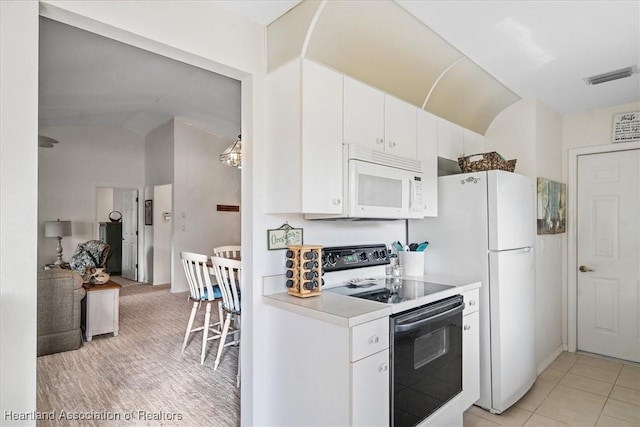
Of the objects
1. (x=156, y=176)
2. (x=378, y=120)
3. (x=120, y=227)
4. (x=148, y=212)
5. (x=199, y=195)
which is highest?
(x=156, y=176)

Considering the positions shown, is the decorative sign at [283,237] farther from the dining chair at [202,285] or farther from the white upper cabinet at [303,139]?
the dining chair at [202,285]

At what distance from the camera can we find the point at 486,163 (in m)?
2.60

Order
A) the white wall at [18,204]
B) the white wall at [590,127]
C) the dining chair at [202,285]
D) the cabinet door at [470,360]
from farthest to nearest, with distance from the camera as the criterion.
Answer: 1. the white wall at [590,127]
2. the dining chair at [202,285]
3. the cabinet door at [470,360]
4. the white wall at [18,204]

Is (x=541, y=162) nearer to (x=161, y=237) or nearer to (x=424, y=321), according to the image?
(x=424, y=321)

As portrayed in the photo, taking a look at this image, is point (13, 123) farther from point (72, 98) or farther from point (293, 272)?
point (72, 98)

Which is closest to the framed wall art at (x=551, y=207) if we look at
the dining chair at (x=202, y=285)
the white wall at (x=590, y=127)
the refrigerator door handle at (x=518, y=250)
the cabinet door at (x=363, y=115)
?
the white wall at (x=590, y=127)

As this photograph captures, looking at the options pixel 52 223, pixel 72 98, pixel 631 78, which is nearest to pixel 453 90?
pixel 631 78

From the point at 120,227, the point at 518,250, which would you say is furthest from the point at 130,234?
the point at 518,250

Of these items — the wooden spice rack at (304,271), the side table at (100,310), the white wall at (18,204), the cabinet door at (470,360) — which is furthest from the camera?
the side table at (100,310)

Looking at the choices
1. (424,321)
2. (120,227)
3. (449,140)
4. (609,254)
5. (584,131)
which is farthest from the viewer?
(120,227)

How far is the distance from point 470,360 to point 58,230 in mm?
6486

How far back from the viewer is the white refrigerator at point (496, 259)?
2.45m

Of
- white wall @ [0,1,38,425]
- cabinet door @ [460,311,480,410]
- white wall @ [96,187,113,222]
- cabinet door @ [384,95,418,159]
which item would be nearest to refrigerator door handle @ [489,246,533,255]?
cabinet door @ [460,311,480,410]

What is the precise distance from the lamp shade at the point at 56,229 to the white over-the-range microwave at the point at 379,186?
→ 5687 millimetres
